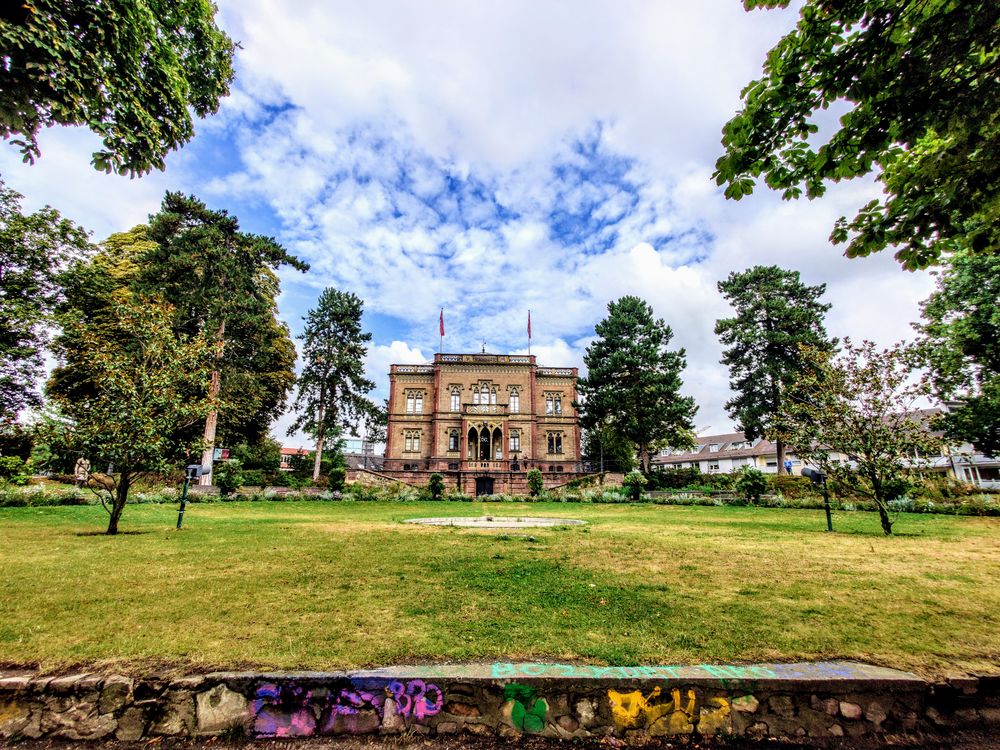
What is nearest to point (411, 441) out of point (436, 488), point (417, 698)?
point (436, 488)

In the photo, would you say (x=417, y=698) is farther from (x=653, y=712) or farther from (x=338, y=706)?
(x=653, y=712)

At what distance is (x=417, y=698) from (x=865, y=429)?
15.0 m

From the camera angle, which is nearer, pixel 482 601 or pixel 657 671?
pixel 657 671

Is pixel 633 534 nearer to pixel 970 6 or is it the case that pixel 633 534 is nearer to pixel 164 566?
pixel 164 566

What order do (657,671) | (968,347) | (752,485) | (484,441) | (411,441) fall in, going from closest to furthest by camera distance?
(657,671) → (968,347) → (752,485) → (484,441) → (411,441)

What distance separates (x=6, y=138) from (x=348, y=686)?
25.0 ft

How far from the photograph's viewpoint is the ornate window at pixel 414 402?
44.2 meters

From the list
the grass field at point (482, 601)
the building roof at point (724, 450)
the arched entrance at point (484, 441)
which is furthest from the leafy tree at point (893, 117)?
the building roof at point (724, 450)

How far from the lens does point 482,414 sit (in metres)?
41.9

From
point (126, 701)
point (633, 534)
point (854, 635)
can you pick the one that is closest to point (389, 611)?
point (126, 701)

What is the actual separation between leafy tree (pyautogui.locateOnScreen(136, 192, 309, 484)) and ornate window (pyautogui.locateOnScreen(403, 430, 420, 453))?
15795 mm

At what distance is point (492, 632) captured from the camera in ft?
13.3

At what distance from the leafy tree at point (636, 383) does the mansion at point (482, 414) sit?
407cm

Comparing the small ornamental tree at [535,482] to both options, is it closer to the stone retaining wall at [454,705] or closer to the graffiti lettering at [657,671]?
the graffiti lettering at [657,671]
